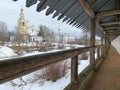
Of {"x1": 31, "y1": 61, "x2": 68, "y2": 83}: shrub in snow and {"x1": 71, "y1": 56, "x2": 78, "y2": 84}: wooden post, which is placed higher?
{"x1": 71, "y1": 56, "x2": 78, "y2": 84}: wooden post

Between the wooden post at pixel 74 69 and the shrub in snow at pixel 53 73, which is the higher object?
the wooden post at pixel 74 69

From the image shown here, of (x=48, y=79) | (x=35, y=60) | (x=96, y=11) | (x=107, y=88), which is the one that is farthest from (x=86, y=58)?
(x=35, y=60)

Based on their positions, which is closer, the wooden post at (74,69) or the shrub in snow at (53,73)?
the wooden post at (74,69)

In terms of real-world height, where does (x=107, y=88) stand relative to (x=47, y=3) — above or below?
below

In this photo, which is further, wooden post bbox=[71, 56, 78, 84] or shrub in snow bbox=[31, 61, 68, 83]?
shrub in snow bbox=[31, 61, 68, 83]

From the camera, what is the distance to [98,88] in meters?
3.35

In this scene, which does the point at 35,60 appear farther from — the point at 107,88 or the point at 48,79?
the point at 48,79

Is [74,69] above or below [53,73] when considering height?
above

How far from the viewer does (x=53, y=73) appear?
9.66m

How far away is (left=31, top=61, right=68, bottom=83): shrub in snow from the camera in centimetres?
932

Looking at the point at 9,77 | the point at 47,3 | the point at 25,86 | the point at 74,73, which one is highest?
the point at 47,3

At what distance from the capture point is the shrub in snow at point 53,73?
932 cm

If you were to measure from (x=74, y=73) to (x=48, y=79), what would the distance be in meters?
7.12

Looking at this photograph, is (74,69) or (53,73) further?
(53,73)
